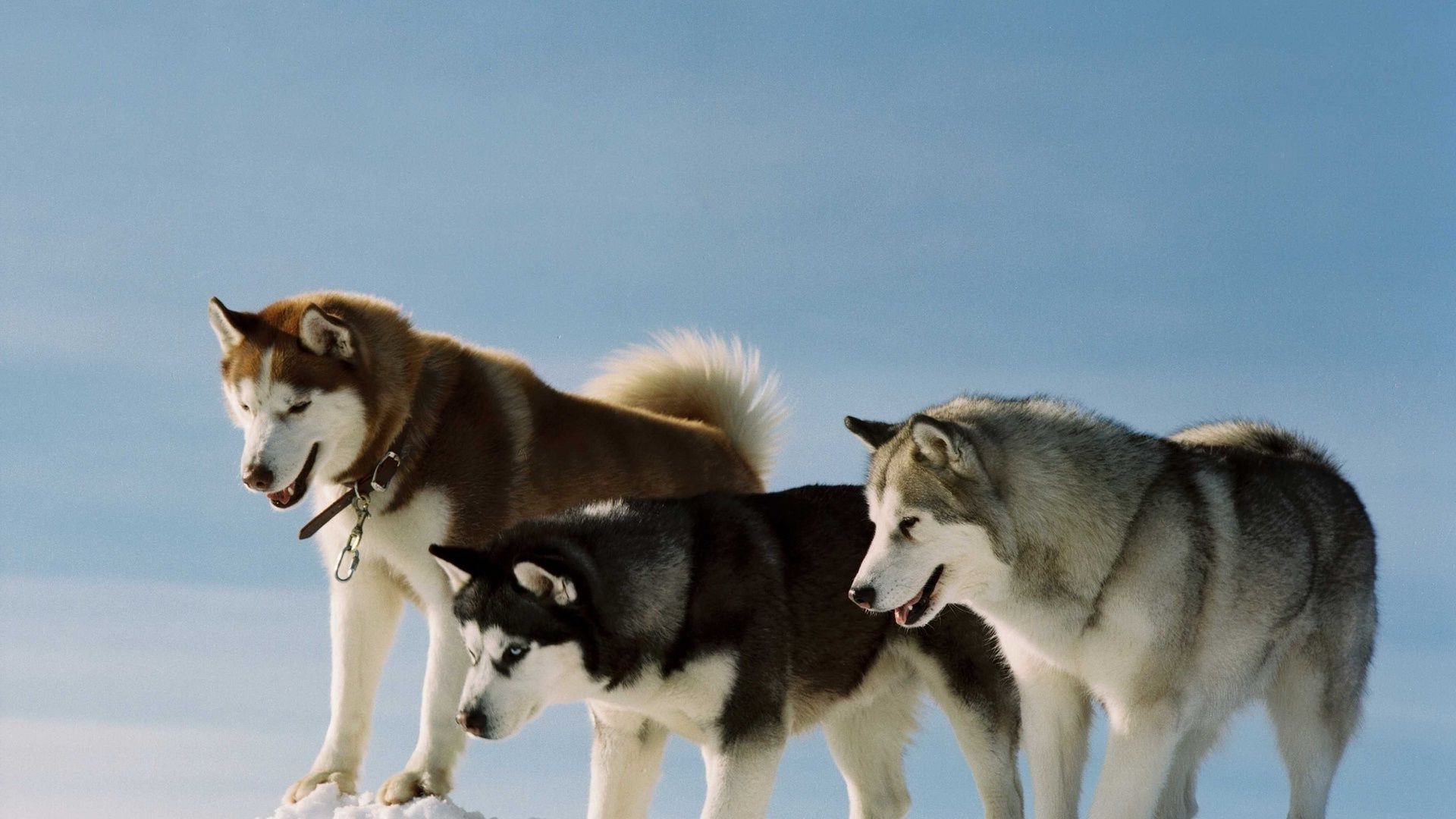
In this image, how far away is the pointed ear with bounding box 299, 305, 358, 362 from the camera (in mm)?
8680

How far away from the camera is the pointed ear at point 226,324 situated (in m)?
8.88

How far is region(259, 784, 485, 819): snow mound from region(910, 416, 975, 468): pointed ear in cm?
308

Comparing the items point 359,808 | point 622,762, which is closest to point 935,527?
point 622,762

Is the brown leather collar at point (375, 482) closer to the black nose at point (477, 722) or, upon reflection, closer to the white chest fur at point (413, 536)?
the white chest fur at point (413, 536)

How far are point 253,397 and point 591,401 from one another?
2.12 metres

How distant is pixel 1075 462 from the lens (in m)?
7.64

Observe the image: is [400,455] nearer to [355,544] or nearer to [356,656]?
[355,544]

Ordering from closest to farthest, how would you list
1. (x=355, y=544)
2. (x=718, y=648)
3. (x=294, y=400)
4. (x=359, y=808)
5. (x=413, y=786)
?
(x=718, y=648) → (x=359, y=808) → (x=413, y=786) → (x=294, y=400) → (x=355, y=544)

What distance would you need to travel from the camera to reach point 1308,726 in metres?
8.47

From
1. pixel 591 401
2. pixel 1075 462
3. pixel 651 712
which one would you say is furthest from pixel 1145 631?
pixel 591 401

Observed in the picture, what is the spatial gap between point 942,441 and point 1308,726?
2852mm

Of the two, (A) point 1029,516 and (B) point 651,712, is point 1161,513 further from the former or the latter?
(B) point 651,712

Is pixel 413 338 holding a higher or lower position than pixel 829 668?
higher

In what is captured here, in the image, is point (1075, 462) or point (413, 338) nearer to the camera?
point (1075, 462)
